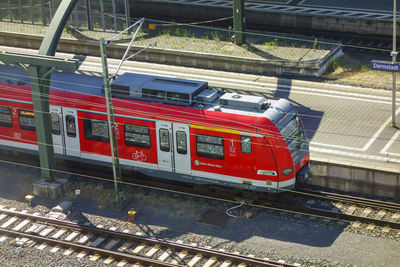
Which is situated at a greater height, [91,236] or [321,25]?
[321,25]

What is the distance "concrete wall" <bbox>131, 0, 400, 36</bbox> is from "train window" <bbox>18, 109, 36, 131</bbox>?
18880mm

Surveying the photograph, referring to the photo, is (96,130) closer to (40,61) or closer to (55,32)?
(40,61)

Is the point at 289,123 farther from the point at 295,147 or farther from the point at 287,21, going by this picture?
the point at 287,21

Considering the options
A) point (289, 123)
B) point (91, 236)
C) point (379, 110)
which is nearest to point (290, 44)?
point (379, 110)

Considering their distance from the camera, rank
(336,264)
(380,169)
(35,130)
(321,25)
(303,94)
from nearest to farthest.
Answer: (336,264) < (380,169) < (35,130) < (303,94) < (321,25)

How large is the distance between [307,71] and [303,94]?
213cm

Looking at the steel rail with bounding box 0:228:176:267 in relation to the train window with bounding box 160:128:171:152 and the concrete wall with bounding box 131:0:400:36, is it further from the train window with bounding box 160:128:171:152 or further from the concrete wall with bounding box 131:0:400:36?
the concrete wall with bounding box 131:0:400:36

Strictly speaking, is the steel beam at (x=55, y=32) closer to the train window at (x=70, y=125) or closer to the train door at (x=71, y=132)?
the train door at (x=71, y=132)

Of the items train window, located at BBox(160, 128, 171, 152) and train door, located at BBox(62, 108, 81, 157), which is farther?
train door, located at BBox(62, 108, 81, 157)

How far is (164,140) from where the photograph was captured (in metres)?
23.9

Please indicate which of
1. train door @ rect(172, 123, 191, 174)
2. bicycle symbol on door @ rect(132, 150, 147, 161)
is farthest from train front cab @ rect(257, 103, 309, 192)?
bicycle symbol on door @ rect(132, 150, 147, 161)

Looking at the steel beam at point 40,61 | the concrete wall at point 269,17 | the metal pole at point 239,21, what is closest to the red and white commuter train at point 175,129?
the steel beam at point 40,61

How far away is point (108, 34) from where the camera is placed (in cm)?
3884

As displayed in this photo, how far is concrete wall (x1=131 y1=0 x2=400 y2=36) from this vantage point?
127 ft
